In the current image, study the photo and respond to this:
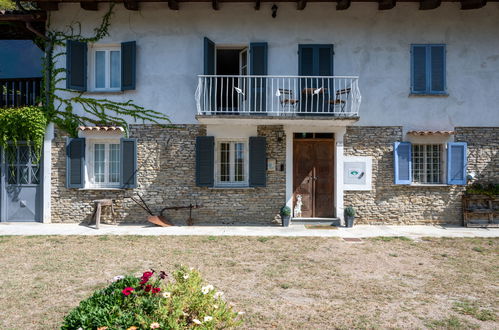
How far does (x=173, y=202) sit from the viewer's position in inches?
388

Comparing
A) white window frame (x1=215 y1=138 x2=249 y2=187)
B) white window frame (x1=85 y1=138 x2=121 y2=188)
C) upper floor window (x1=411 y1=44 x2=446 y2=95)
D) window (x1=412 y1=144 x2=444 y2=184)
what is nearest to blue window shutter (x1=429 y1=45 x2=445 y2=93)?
upper floor window (x1=411 y1=44 x2=446 y2=95)

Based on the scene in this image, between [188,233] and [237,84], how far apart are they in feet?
16.8

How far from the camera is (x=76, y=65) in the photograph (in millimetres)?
9812

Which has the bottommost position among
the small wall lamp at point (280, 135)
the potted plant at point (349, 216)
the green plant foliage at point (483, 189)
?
the potted plant at point (349, 216)

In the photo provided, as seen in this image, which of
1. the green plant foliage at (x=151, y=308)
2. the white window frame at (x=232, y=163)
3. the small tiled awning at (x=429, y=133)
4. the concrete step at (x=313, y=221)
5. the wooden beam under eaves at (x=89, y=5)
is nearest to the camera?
the green plant foliage at (x=151, y=308)

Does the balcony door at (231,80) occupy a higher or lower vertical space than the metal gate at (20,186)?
higher

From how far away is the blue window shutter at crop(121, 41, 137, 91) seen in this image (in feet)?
31.8

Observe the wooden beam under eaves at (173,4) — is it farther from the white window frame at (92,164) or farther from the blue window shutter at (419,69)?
the blue window shutter at (419,69)

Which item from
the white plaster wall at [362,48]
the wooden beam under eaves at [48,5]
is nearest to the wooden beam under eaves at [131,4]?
the white plaster wall at [362,48]

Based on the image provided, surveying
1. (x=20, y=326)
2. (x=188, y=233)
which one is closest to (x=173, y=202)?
(x=188, y=233)

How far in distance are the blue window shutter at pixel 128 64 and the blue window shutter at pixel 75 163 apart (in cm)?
217

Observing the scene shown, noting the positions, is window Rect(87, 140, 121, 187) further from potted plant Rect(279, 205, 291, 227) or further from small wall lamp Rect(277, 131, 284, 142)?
potted plant Rect(279, 205, 291, 227)

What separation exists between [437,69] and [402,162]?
305cm

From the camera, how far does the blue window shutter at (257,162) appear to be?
31.8 ft
